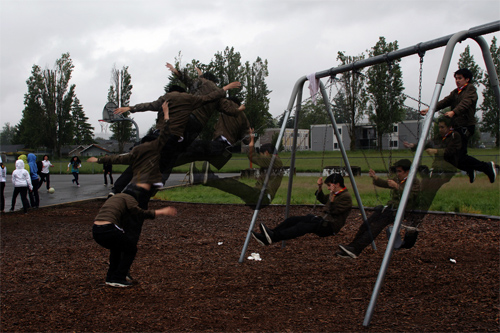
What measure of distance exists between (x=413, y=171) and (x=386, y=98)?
1258mm

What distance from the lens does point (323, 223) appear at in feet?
17.6

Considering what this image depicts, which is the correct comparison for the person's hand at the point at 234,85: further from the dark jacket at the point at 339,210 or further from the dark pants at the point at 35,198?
the dark pants at the point at 35,198

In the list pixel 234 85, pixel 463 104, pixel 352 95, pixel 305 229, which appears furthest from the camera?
pixel 352 95

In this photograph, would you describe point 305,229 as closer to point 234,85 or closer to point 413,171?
point 413,171

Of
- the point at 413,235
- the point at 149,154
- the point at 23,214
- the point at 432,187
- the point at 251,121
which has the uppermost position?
the point at 251,121

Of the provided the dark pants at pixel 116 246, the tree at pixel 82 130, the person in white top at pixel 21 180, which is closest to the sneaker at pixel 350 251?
the dark pants at pixel 116 246

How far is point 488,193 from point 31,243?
1239 centimetres

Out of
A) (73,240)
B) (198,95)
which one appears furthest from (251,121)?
(73,240)

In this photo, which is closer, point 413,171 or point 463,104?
point 413,171

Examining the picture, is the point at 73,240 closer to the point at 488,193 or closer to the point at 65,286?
the point at 65,286

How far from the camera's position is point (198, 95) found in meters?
4.42

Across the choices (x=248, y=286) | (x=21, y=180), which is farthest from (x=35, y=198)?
(x=248, y=286)

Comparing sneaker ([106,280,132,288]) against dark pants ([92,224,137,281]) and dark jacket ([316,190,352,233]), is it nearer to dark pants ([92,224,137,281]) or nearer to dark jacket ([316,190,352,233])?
dark pants ([92,224,137,281])

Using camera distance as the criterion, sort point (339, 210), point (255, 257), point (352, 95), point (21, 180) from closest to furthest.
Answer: point (339, 210), point (352, 95), point (255, 257), point (21, 180)
